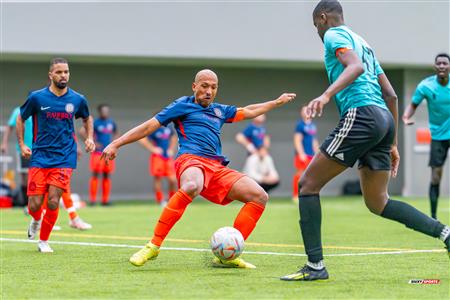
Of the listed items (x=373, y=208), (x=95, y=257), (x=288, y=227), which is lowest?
(x=288, y=227)

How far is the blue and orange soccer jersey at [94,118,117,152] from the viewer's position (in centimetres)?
2198

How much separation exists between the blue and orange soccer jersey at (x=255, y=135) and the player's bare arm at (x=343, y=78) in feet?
52.6

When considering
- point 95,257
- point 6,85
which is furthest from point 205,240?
point 6,85

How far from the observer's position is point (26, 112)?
35.2 feet

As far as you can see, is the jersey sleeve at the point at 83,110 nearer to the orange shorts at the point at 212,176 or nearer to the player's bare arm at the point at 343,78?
the orange shorts at the point at 212,176

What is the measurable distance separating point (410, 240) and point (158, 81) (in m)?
14.8

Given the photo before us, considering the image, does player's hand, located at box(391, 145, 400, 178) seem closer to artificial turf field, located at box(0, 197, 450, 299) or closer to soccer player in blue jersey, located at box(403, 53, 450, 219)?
artificial turf field, located at box(0, 197, 450, 299)

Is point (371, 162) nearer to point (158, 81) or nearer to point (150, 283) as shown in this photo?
point (150, 283)

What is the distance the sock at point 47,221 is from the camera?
10.4 meters

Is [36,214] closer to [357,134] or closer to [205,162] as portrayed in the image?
[205,162]

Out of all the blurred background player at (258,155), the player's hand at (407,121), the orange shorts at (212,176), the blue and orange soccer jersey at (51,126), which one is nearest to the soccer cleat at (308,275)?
the orange shorts at (212,176)

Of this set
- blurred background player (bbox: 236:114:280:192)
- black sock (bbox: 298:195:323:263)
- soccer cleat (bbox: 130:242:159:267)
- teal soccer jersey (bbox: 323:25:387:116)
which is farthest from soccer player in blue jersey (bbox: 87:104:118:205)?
teal soccer jersey (bbox: 323:25:387:116)

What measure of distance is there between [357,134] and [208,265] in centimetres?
231

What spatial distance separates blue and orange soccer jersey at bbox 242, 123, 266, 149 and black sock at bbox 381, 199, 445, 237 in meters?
15.5
